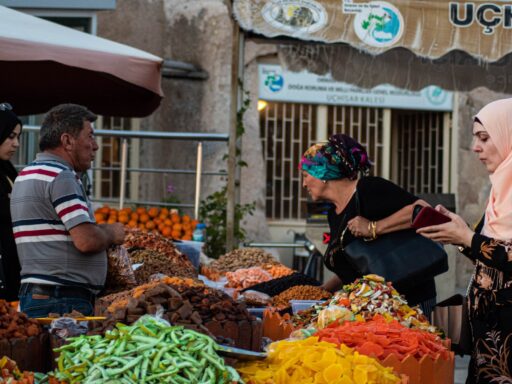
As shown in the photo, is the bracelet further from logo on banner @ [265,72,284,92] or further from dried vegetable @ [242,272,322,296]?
logo on banner @ [265,72,284,92]

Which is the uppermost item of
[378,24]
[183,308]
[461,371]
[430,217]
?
[378,24]

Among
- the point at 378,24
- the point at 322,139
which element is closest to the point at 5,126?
the point at 378,24

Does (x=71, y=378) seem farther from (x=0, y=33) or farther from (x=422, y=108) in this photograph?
(x=422, y=108)

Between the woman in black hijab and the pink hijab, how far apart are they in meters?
2.60

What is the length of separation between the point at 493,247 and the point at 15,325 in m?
1.87

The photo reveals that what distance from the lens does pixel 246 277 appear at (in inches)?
241

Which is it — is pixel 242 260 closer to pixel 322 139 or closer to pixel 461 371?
pixel 461 371

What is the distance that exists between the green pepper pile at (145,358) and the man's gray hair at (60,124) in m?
1.79

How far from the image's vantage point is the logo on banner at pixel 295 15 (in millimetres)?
7148

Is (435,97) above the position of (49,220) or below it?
above

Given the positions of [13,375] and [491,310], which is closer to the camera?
[13,375]

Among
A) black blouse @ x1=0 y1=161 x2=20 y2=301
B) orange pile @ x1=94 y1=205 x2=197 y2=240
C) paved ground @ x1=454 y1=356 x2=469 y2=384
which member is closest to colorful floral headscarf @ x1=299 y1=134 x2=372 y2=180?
black blouse @ x1=0 y1=161 x2=20 y2=301

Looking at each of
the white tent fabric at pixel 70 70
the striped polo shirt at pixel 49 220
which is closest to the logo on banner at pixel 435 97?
the white tent fabric at pixel 70 70

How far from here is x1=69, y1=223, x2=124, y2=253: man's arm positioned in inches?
165
